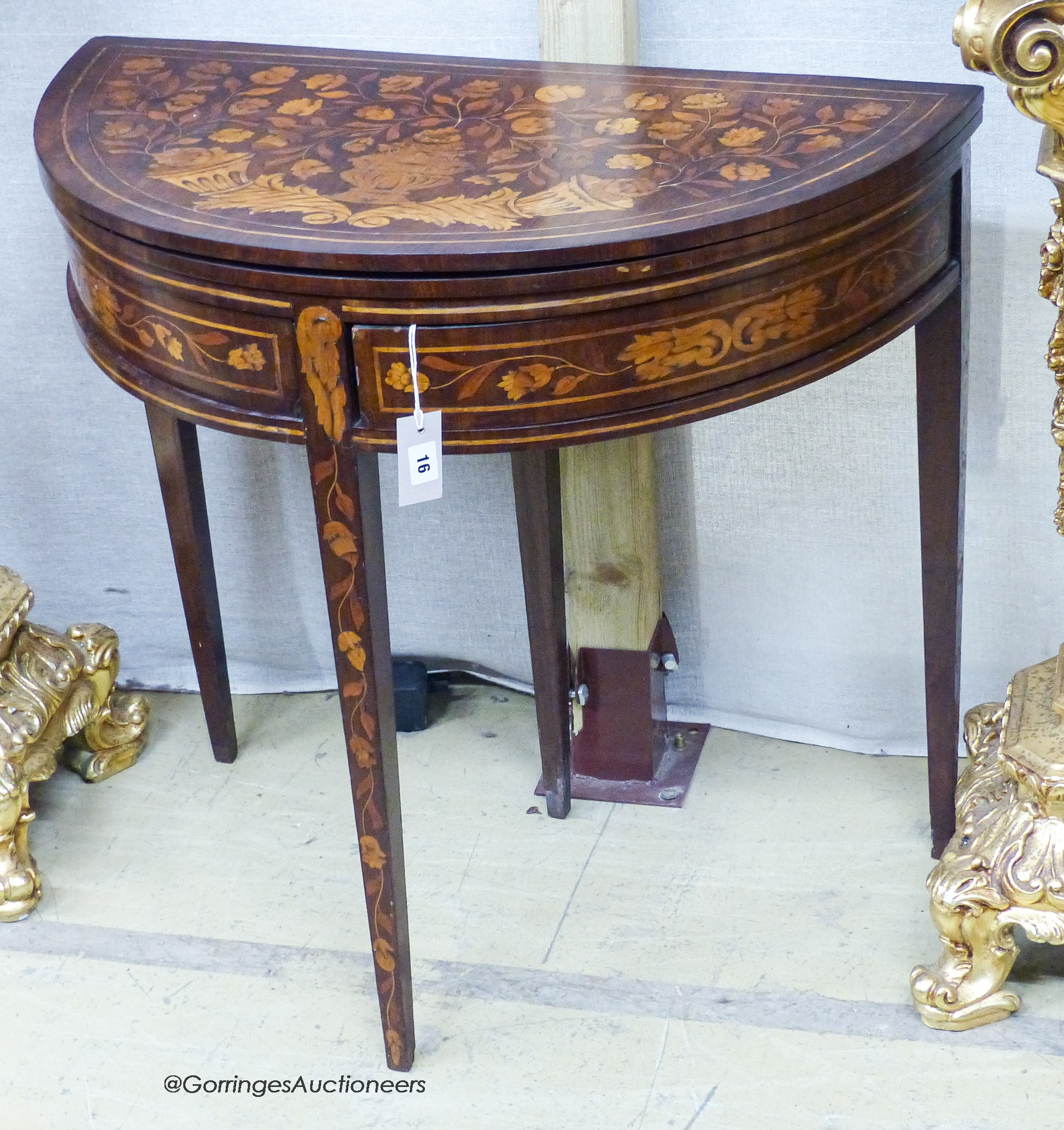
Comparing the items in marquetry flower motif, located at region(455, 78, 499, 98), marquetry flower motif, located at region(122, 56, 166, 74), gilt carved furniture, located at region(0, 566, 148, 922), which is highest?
marquetry flower motif, located at region(122, 56, 166, 74)

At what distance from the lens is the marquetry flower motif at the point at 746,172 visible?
1.05m

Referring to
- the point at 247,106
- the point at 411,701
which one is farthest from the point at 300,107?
the point at 411,701

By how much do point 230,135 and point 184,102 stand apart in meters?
0.11

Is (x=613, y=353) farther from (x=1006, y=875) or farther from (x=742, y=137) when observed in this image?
(x=1006, y=875)

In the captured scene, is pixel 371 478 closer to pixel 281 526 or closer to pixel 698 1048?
pixel 698 1048

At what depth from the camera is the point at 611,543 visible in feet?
5.21

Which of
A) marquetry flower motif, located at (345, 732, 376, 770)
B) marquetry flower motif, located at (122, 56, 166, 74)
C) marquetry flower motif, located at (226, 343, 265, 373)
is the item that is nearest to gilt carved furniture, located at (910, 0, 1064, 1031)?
marquetry flower motif, located at (345, 732, 376, 770)

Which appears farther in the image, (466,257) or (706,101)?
(706,101)

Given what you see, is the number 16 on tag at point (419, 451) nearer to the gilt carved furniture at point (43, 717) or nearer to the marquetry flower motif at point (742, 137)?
the marquetry flower motif at point (742, 137)

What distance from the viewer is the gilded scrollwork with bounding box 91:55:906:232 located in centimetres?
105

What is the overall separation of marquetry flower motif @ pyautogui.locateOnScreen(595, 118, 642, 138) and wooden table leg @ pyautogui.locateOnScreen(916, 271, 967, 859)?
29 cm

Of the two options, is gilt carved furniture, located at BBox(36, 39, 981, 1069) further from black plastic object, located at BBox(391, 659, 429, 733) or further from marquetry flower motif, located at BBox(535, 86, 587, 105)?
black plastic object, located at BBox(391, 659, 429, 733)

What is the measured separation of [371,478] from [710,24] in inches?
26.3

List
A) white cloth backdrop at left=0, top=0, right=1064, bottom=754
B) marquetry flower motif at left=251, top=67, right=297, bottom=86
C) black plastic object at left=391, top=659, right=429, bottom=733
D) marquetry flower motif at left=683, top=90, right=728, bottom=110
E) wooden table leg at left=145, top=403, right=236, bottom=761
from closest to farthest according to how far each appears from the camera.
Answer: marquetry flower motif at left=683, top=90, right=728, bottom=110 → marquetry flower motif at left=251, top=67, right=297, bottom=86 → white cloth backdrop at left=0, top=0, right=1064, bottom=754 → wooden table leg at left=145, top=403, right=236, bottom=761 → black plastic object at left=391, top=659, right=429, bottom=733
